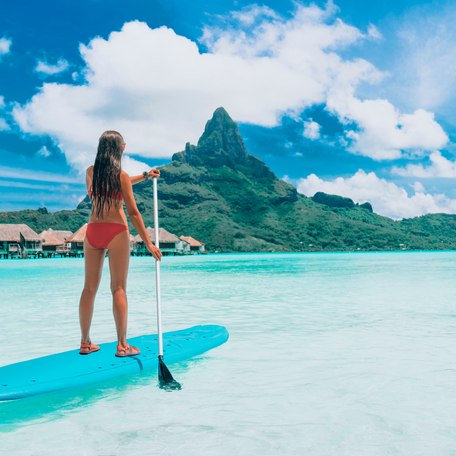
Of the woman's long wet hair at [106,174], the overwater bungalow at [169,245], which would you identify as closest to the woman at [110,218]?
the woman's long wet hair at [106,174]

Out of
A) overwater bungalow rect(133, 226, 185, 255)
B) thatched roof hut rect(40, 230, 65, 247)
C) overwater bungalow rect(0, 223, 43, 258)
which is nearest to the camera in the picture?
overwater bungalow rect(0, 223, 43, 258)

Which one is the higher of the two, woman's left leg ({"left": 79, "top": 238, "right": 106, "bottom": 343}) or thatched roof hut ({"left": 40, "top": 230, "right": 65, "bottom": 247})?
thatched roof hut ({"left": 40, "top": 230, "right": 65, "bottom": 247})

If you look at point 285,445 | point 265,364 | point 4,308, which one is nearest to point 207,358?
point 265,364

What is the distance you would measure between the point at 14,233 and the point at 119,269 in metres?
77.0

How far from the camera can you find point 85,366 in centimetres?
416

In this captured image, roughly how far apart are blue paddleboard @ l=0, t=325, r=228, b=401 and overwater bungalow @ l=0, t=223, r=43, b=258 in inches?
2941

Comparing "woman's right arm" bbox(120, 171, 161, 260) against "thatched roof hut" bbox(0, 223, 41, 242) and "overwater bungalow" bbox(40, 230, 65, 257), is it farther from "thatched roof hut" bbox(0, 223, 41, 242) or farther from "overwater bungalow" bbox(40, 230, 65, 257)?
"overwater bungalow" bbox(40, 230, 65, 257)

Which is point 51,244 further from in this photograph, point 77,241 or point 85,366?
point 85,366

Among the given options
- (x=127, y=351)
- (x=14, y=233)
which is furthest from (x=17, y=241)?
(x=127, y=351)

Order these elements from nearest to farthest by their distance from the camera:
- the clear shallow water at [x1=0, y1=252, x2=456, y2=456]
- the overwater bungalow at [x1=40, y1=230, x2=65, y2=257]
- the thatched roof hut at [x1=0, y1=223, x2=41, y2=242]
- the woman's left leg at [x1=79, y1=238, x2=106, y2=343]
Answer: the clear shallow water at [x1=0, y1=252, x2=456, y2=456]
the woman's left leg at [x1=79, y1=238, x2=106, y2=343]
the thatched roof hut at [x1=0, y1=223, x2=41, y2=242]
the overwater bungalow at [x1=40, y1=230, x2=65, y2=257]

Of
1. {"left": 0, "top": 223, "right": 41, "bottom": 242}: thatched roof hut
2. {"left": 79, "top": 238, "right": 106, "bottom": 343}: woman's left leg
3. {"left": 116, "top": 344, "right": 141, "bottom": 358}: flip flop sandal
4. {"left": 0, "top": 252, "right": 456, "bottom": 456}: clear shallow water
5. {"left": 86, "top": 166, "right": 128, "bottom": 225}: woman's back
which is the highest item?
{"left": 0, "top": 223, "right": 41, "bottom": 242}: thatched roof hut

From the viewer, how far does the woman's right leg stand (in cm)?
434

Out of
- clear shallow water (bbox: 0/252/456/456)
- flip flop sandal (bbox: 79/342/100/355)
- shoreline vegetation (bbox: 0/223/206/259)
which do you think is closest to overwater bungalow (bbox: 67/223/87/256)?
shoreline vegetation (bbox: 0/223/206/259)

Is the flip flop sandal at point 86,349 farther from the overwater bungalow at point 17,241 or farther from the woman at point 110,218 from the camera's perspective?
the overwater bungalow at point 17,241
